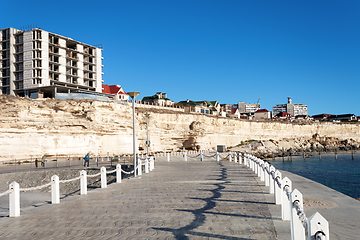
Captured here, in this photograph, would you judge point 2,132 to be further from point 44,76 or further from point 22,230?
point 22,230

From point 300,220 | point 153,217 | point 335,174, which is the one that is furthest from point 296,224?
point 335,174

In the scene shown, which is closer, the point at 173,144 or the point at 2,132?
the point at 2,132

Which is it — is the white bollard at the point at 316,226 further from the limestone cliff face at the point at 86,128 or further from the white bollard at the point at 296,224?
the limestone cliff face at the point at 86,128

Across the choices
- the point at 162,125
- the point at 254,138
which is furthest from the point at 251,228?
the point at 254,138

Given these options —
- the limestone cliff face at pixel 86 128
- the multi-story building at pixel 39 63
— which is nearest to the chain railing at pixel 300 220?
the limestone cliff face at pixel 86 128

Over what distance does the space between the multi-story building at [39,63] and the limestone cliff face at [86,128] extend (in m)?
15.2

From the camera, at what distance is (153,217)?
320 inches

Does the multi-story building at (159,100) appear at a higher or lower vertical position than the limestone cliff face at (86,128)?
higher

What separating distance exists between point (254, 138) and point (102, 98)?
54424 millimetres

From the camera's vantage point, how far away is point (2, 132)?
38250 millimetres

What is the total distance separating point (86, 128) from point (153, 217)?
41.4 m

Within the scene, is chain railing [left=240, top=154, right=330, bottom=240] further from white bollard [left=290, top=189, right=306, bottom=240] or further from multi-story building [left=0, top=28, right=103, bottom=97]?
multi-story building [left=0, top=28, right=103, bottom=97]

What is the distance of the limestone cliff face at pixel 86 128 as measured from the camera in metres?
39.9

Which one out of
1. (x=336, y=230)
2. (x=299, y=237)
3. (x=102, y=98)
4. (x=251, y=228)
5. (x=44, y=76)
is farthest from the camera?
(x=44, y=76)
